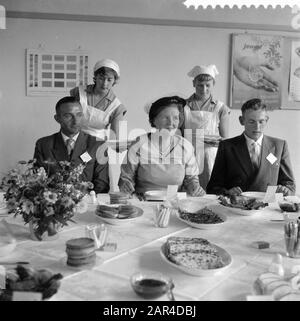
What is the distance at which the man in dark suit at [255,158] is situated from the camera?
271cm

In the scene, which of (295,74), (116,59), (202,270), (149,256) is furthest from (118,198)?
(295,74)

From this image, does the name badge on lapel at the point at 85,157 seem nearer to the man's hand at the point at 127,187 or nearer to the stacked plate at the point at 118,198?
the man's hand at the point at 127,187

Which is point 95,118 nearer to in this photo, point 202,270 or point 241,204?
point 241,204

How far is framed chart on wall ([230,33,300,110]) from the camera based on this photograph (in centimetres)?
459

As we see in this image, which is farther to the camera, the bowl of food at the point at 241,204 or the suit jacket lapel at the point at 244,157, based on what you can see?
the suit jacket lapel at the point at 244,157

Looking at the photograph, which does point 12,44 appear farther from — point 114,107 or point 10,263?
point 10,263

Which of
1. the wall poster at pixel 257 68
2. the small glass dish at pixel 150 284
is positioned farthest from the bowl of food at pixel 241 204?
the wall poster at pixel 257 68

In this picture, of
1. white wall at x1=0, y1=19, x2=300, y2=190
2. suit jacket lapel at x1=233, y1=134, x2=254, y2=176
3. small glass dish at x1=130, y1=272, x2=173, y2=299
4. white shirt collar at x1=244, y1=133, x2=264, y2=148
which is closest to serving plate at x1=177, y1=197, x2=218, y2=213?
suit jacket lapel at x1=233, y1=134, x2=254, y2=176

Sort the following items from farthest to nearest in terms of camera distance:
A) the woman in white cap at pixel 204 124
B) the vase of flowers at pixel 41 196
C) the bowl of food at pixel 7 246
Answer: the woman in white cap at pixel 204 124
the vase of flowers at pixel 41 196
the bowl of food at pixel 7 246

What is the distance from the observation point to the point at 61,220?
5.39 ft

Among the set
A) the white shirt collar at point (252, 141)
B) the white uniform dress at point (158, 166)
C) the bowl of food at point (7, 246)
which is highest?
the white shirt collar at point (252, 141)

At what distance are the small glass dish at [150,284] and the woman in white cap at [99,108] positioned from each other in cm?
240
